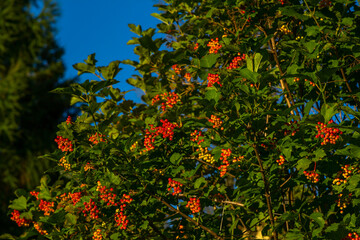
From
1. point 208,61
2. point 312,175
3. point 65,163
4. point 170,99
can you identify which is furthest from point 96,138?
point 312,175

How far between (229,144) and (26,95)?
12.1 metres

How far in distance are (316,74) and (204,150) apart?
49.2 inches

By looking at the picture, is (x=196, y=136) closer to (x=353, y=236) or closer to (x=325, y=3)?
(x=353, y=236)

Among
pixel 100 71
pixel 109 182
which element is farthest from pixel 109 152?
pixel 100 71

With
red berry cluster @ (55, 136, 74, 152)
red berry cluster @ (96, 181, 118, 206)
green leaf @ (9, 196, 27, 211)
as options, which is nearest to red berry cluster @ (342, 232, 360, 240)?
red berry cluster @ (96, 181, 118, 206)

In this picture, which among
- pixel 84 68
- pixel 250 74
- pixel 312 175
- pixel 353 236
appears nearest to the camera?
pixel 250 74

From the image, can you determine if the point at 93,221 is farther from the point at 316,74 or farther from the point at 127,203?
the point at 316,74

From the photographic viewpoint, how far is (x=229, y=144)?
3.65 m

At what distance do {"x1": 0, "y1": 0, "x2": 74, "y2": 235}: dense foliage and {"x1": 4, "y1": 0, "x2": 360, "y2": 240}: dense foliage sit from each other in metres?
7.55

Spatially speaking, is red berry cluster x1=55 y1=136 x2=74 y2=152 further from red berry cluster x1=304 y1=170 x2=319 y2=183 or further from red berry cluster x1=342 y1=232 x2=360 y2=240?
red berry cluster x1=342 y1=232 x2=360 y2=240

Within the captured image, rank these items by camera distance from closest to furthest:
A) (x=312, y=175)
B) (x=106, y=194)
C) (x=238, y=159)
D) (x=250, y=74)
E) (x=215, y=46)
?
(x=250, y=74) < (x=312, y=175) < (x=238, y=159) < (x=106, y=194) < (x=215, y=46)

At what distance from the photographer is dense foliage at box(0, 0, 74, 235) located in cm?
1214

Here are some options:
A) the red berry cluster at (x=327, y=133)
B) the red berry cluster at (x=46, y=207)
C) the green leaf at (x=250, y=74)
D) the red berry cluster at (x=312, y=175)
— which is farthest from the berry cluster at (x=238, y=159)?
the red berry cluster at (x=46, y=207)

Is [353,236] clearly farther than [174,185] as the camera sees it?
No
